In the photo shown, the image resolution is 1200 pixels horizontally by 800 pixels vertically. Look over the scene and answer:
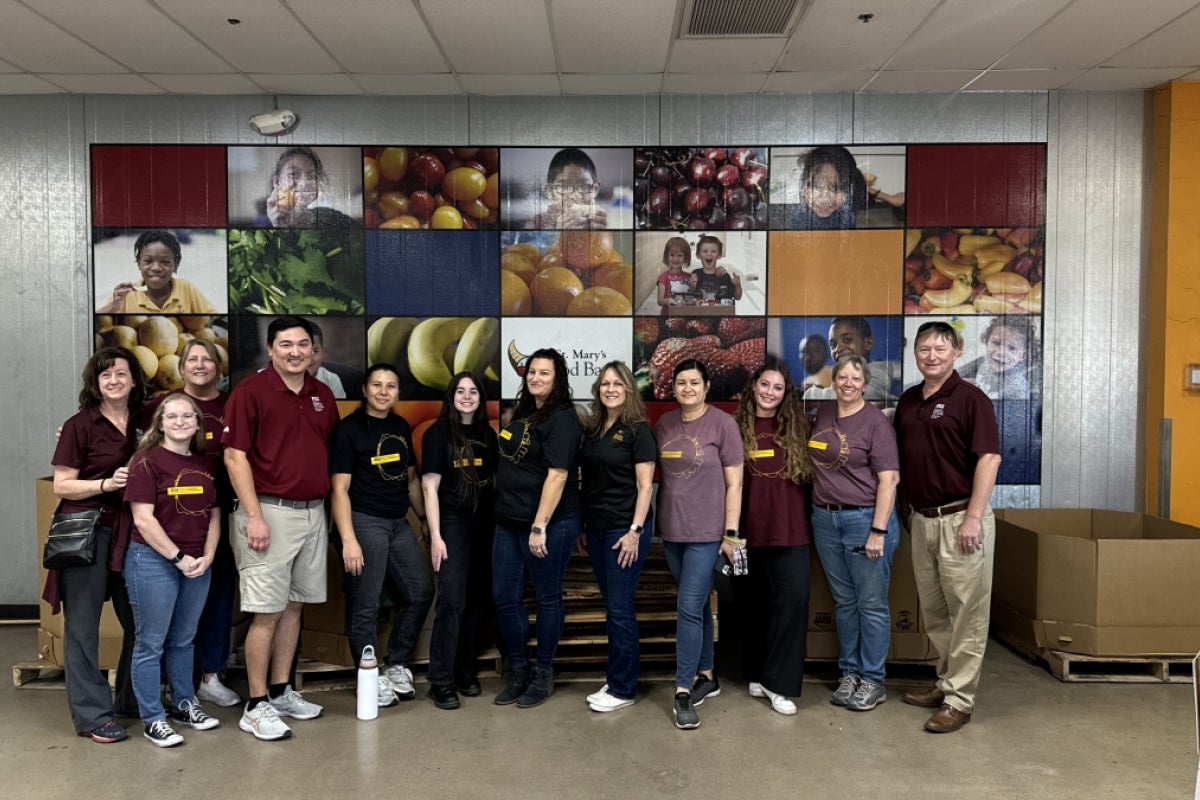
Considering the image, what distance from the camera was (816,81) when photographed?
4.64 meters

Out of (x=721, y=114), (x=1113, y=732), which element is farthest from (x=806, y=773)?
(x=721, y=114)

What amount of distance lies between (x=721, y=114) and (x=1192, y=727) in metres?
3.91

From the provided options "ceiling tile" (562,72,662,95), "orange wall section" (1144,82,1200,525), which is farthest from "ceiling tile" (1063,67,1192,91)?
"ceiling tile" (562,72,662,95)

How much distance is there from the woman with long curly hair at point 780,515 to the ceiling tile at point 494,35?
200 cm

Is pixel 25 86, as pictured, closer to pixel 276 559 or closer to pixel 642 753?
pixel 276 559

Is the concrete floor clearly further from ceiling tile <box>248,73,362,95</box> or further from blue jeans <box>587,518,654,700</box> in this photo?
ceiling tile <box>248,73,362,95</box>

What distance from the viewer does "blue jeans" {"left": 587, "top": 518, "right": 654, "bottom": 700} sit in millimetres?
3572

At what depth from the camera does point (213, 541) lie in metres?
3.32

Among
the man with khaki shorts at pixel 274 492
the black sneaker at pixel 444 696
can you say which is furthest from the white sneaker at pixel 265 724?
the black sneaker at pixel 444 696

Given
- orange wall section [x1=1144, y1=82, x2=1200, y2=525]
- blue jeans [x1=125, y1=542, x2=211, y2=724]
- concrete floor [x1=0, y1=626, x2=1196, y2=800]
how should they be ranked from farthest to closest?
orange wall section [x1=1144, y1=82, x2=1200, y2=525]
blue jeans [x1=125, y1=542, x2=211, y2=724]
concrete floor [x1=0, y1=626, x2=1196, y2=800]

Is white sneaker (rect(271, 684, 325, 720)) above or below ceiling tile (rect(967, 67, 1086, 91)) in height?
below

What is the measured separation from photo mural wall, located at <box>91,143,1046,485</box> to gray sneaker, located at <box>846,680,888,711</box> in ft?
5.97

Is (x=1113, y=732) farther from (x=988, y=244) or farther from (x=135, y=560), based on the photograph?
(x=135, y=560)

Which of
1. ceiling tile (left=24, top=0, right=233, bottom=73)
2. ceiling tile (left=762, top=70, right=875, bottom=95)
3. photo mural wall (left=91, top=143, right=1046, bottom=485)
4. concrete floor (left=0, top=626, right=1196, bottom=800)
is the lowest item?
concrete floor (left=0, top=626, right=1196, bottom=800)
